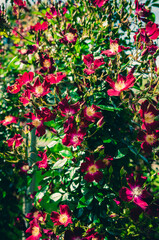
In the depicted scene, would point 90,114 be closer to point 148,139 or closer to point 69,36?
point 148,139

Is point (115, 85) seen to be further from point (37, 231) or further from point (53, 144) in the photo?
point (37, 231)

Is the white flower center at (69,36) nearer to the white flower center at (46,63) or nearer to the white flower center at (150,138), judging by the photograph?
the white flower center at (46,63)

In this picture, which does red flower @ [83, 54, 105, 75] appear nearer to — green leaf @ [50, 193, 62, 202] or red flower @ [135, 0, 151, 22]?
red flower @ [135, 0, 151, 22]

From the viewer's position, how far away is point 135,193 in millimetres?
925

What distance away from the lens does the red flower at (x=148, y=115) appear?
844 mm

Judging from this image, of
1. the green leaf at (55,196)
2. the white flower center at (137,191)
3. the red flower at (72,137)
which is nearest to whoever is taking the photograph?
the red flower at (72,137)

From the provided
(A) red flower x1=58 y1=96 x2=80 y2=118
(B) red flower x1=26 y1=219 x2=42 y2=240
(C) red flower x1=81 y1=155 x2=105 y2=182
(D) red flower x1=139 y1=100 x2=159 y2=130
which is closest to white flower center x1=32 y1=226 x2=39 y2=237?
(B) red flower x1=26 y1=219 x2=42 y2=240

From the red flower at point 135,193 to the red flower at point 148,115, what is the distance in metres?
0.27

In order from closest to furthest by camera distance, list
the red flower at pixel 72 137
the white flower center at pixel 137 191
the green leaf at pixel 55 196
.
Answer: the red flower at pixel 72 137 < the white flower center at pixel 137 191 < the green leaf at pixel 55 196

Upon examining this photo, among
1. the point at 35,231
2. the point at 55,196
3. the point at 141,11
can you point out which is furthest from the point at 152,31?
the point at 35,231

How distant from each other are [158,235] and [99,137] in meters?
1.05

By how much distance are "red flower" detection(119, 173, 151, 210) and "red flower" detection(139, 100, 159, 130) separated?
0.27 m

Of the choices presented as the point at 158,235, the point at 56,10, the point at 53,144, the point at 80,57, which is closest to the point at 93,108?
the point at 53,144

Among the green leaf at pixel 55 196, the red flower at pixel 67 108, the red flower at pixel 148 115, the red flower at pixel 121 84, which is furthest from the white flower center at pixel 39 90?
the green leaf at pixel 55 196
